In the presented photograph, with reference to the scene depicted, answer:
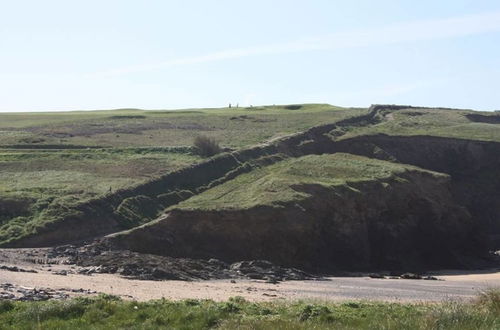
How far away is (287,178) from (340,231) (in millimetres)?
6755

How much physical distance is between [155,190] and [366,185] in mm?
15508

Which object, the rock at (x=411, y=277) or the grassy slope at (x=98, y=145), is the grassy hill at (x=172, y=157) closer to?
the grassy slope at (x=98, y=145)

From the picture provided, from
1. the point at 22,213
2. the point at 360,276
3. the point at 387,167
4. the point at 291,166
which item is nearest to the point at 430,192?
the point at 387,167

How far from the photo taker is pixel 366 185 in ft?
A: 175

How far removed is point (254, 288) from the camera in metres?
34.4

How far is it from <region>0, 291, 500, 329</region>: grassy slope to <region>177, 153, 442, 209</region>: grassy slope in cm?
2670

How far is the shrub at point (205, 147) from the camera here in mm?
67906

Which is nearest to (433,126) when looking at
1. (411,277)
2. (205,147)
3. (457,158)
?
(457,158)

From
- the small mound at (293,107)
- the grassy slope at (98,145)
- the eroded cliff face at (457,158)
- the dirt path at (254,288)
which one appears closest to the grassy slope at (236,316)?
the dirt path at (254,288)

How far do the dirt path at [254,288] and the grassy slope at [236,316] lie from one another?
24.4 ft

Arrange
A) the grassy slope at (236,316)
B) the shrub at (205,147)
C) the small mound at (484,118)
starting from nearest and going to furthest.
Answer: the grassy slope at (236,316), the shrub at (205,147), the small mound at (484,118)

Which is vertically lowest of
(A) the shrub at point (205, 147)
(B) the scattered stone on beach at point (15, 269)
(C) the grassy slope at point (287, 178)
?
(B) the scattered stone on beach at point (15, 269)

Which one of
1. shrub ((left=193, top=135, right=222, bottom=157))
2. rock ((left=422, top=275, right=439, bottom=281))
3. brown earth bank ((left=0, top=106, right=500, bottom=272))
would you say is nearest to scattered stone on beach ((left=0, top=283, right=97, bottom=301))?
brown earth bank ((left=0, top=106, right=500, bottom=272))

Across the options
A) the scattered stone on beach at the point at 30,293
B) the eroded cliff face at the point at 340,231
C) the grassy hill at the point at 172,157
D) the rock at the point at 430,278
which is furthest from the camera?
the grassy hill at the point at 172,157
